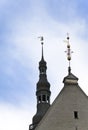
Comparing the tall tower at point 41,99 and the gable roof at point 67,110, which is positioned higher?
the tall tower at point 41,99

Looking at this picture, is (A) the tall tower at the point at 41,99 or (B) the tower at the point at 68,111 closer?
(B) the tower at the point at 68,111

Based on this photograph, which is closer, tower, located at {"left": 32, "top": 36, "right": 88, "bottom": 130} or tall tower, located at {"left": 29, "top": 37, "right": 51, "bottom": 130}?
tower, located at {"left": 32, "top": 36, "right": 88, "bottom": 130}

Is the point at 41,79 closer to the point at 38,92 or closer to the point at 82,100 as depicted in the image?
the point at 38,92

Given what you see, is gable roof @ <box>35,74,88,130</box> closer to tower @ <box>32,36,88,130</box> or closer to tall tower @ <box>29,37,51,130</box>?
tower @ <box>32,36,88,130</box>

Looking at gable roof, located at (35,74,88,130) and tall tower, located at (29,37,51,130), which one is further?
tall tower, located at (29,37,51,130)

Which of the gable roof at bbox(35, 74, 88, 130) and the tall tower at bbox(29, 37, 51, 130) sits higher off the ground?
the tall tower at bbox(29, 37, 51, 130)

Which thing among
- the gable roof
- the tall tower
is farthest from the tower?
the tall tower

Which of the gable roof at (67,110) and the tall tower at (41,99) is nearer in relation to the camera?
the gable roof at (67,110)

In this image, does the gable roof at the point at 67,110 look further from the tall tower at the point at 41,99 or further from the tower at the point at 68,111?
the tall tower at the point at 41,99

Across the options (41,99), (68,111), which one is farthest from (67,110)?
(41,99)

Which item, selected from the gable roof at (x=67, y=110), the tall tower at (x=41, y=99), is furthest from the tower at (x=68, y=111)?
the tall tower at (x=41, y=99)

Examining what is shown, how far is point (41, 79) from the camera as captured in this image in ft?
132

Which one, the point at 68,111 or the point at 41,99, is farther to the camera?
the point at 41,99

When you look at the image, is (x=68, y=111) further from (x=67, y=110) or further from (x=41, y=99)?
(x=41, y=99)
